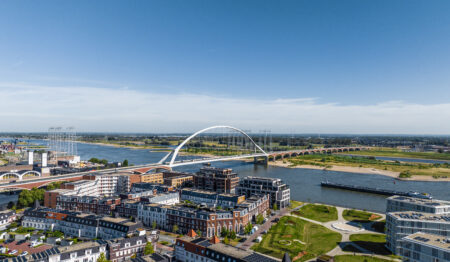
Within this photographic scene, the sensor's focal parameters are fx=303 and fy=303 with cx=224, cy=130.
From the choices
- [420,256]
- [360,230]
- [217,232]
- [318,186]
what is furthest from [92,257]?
[318,186]

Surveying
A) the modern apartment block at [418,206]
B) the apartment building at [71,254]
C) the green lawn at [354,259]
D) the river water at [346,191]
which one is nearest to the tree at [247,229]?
the green lawn at [354,259]

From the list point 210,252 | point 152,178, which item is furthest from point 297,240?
point 152,178

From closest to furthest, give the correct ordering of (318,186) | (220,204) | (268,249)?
(268,249) → (220,204) → (318,186)

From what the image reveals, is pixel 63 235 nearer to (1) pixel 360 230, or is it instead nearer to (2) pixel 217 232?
(2) pixel 217 232

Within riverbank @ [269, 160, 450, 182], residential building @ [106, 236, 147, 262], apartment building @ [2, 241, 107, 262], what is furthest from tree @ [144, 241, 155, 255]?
riverbank @ [269, 160, 450, 182]

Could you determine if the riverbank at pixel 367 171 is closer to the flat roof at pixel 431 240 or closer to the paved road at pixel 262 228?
the paved road at pixel 262 228

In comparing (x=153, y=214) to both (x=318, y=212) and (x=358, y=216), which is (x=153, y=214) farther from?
(x=358, y=216)
